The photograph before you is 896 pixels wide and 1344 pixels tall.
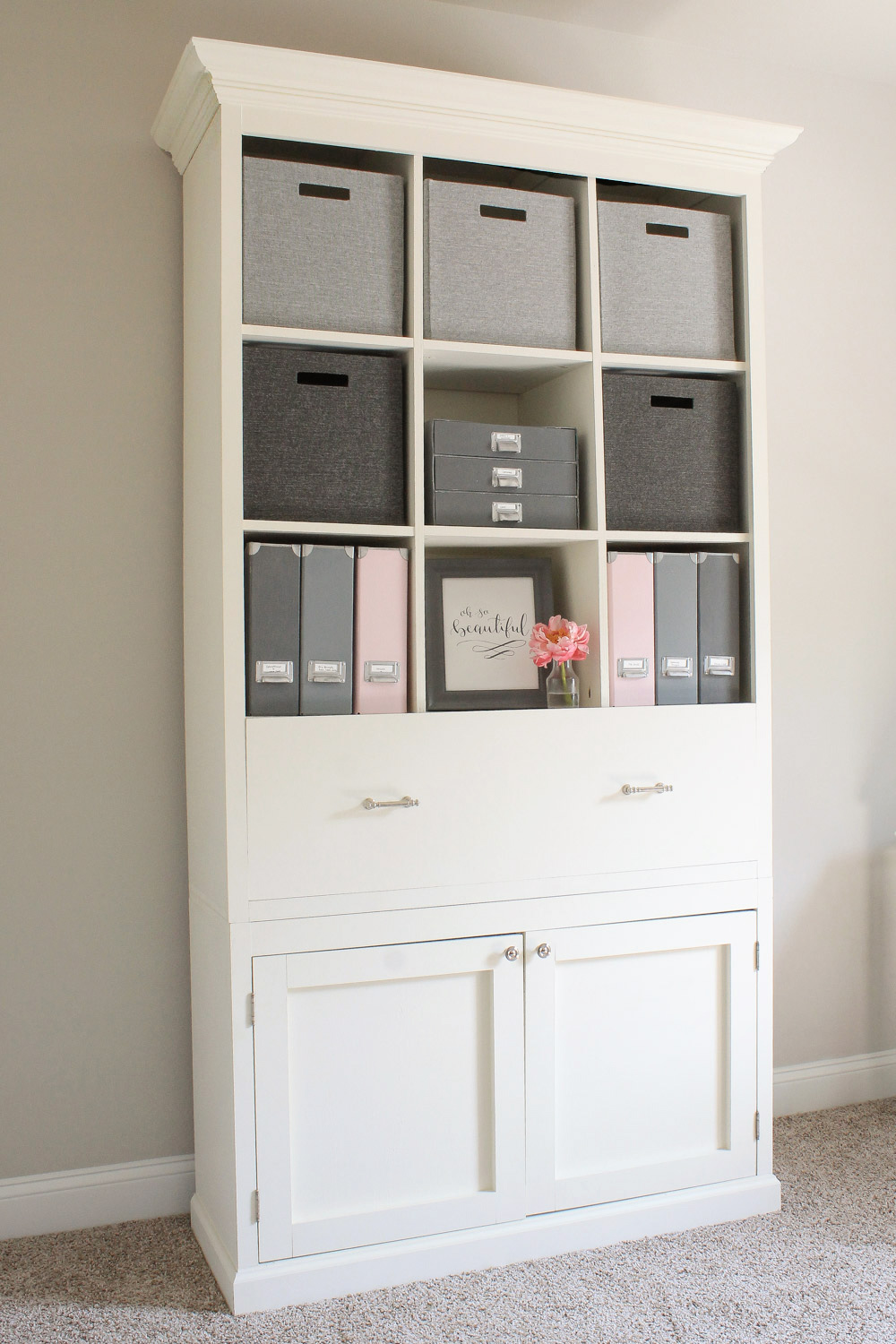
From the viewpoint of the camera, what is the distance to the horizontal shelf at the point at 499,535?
6.64 ft

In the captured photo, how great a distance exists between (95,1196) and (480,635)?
1423 millimetres

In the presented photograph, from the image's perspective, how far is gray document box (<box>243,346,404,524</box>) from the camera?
75.9 inches

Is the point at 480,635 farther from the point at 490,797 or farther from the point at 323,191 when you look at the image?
the point at 323,191

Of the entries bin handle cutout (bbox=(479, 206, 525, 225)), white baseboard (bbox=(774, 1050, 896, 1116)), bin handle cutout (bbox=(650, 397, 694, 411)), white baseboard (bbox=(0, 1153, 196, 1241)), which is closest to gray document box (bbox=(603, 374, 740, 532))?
bin handle cutout (bbox=(650, 397, 694, 411))

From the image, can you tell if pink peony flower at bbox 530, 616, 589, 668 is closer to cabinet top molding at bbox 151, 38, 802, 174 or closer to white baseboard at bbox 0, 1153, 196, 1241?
Result: cabinet top molding at bbox 151, 38, 802, 174

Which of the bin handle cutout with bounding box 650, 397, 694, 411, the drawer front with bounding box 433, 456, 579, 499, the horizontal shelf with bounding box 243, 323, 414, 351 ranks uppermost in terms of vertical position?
the horizontal shelf with bounding box 243, 323, 414, 351

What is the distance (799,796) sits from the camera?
2787 millimetres

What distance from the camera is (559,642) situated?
209 centimetres

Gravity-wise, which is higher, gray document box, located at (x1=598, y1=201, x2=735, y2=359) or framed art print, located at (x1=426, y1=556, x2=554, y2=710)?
gray document box, located at (x1=598, y1=201, x2=735, y2=359)

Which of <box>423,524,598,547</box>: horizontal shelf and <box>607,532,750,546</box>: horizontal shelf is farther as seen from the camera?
<box>607,532,750,546</box>: horizontal shelf

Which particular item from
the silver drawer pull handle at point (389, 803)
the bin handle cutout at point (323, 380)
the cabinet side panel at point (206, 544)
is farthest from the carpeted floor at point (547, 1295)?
the bin handle cutout at point (323, 380)

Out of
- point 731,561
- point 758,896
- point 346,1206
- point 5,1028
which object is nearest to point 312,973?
point 346,1206

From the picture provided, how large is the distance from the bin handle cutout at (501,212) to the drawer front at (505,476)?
0.48 m

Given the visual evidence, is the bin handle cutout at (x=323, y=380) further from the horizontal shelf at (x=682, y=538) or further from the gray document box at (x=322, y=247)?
the horizontal shelf at (x=682, y=538)
